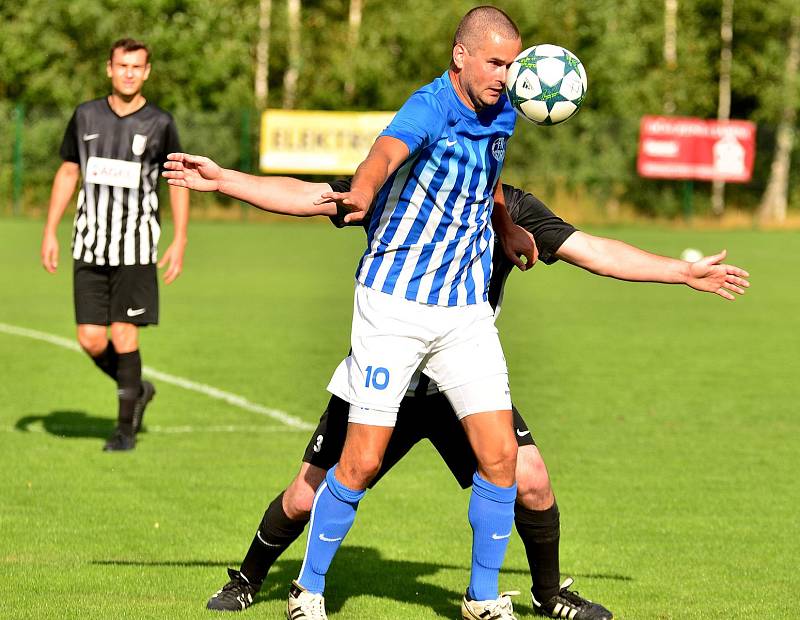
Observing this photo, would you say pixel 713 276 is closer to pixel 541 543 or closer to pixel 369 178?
pixel 541 543

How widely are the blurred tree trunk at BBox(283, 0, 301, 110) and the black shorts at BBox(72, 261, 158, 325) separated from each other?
3397 cm

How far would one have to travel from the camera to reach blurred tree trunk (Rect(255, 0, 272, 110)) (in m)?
43.3

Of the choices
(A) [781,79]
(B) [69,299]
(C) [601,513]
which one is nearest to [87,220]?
(C) [601,513]

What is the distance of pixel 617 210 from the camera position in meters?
40.2

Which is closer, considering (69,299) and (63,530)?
(63,530)

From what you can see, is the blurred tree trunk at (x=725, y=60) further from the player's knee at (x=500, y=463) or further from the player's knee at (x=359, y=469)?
the player's knee at (x=359, y=469)

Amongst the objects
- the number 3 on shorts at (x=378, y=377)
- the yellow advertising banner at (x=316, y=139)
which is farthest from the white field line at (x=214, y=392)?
the yellow advertising banner at (x=316, y=139)

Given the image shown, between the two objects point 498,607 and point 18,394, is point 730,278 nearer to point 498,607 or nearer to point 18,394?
point 498,607

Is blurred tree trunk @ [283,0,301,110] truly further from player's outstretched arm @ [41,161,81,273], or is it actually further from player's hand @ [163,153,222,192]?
player's hand @ [163,153,222,192]

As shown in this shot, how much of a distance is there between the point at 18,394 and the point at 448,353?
6.61m

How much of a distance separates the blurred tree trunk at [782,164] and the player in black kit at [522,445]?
36.7 m

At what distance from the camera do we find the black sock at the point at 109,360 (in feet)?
30.3

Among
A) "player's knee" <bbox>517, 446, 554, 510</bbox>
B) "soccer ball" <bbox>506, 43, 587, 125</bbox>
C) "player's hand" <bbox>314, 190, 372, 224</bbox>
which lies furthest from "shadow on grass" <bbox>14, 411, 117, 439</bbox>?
"player's hand" <bbox>314, 190, 372, 224</bbox>

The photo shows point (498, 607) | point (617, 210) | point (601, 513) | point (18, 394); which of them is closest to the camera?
point (498, 607)
